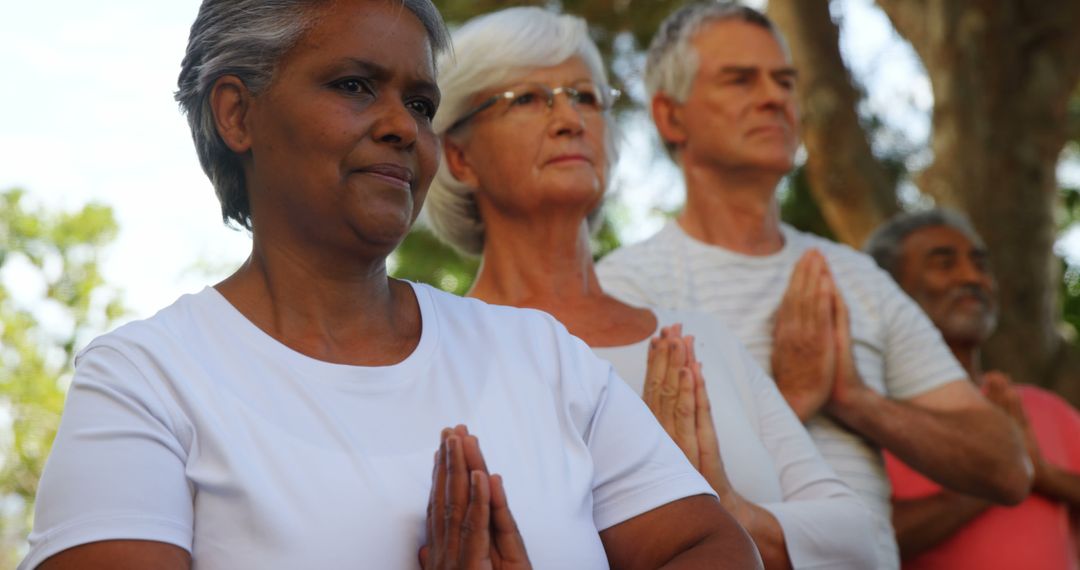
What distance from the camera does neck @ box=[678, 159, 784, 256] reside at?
4.05 meters

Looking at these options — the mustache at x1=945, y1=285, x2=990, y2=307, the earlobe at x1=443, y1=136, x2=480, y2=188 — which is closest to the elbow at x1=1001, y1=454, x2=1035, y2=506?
the mustache at x1=945, y1=285, x2=990, y2=307

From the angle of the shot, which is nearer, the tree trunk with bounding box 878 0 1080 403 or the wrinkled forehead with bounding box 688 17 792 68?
the wrinkled forehead with bounding box 688 17 792 68

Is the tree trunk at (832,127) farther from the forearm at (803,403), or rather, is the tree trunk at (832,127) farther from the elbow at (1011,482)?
the forearm at (803,403)

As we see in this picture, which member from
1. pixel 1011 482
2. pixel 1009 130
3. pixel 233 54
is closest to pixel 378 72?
pixel 233 54

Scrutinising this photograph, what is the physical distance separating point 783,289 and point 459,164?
99 cm

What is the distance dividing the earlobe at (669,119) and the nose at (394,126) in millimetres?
2182

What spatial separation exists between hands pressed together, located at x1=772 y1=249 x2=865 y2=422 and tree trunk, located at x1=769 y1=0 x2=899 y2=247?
142 inches

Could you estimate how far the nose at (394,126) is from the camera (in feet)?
7.05

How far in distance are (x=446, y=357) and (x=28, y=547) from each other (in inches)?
26.2

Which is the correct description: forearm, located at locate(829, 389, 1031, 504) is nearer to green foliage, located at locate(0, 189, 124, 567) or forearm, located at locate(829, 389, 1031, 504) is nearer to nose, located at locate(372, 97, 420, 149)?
nose, located at locate(372, 97, 420, 149)

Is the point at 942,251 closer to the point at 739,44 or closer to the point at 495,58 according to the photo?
the point at 739,44

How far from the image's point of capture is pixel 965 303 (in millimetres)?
5215

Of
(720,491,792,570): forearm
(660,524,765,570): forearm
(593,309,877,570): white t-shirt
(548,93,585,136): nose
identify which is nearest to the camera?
(660,524,765,570): forearm

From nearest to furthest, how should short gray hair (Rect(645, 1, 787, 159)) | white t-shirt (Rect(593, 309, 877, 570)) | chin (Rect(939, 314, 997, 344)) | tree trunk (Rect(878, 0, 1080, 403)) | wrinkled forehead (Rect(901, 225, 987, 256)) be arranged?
1. white t-shirt (Rect(593, 309, 877, 570))
2. short gray hair (Rect(645, 1, 787, 159))
3. chin (Rect(939, 314, 997, 344))
4. wrinkled forehead (Rect(901, 225, 987, 256))
5. tree trunk (Rect(878, 0, 1080, 403))
